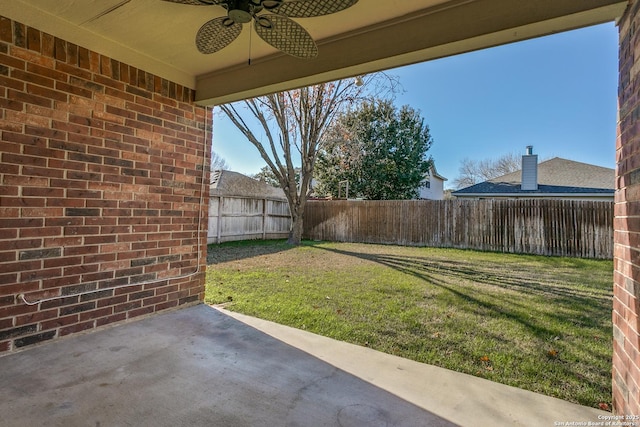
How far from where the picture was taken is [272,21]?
1612 mm

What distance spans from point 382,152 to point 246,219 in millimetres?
8949

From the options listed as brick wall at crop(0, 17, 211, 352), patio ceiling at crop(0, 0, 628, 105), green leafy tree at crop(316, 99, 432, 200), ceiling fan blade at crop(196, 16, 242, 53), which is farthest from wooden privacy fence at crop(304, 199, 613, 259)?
ceiling fan blade at crop(196, 16, 242, 53)

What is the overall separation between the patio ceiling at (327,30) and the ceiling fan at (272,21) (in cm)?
30

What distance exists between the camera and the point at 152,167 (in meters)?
2.93

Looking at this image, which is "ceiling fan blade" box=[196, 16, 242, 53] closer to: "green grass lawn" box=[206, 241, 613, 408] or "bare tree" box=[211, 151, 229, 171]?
"green grass lawn" box=[206, 241, 613, 408]

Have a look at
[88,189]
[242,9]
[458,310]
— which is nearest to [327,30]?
[242,9]

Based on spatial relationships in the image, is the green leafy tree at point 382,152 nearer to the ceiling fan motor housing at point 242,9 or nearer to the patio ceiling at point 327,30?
the patio ceiling at point 327,30

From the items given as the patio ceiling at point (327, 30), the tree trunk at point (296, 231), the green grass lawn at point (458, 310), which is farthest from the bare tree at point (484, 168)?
the patio ceiling at point (327, 30)

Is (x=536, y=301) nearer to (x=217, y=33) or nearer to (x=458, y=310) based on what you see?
(x=458, y=310)

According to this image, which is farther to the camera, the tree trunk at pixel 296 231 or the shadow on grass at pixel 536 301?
the tree trunk at pixel 296 231

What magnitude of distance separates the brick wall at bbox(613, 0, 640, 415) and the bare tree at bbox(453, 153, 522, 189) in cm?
2583

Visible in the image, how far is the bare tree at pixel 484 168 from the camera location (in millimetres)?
24122

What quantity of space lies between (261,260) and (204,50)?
5.08m

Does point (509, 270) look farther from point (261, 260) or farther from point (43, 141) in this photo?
point (43, 141)
